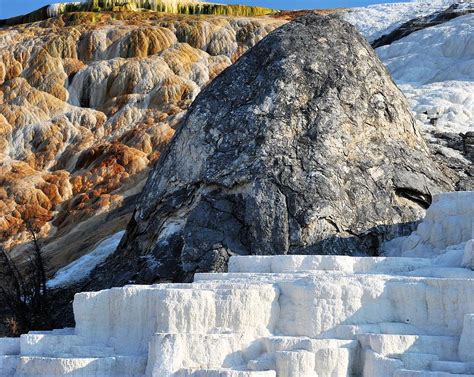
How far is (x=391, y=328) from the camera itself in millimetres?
11688

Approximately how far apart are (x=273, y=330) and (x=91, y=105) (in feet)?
123

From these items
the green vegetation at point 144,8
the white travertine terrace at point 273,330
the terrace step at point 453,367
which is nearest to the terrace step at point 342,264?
the white travertine terrace at point 273,330

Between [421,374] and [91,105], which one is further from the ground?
[91,105]

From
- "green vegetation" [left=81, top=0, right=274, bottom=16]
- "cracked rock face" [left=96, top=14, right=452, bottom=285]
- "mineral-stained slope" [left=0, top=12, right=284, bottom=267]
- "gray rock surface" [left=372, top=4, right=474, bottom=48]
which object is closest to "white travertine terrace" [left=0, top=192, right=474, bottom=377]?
"cracked rock face" [left=96, top=14, right=452, bottom=285]

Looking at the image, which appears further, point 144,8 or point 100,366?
point 144,8

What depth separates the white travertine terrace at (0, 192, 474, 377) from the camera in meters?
11.1

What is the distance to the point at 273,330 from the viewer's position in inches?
474

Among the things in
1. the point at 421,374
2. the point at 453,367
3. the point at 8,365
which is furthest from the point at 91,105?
the point at 421,374

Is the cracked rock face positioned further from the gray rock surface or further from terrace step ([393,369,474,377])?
the gray rock surface

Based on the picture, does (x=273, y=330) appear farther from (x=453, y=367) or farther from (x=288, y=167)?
(x=288, y=167)

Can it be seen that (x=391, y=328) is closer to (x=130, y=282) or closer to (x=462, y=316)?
(x=462, y=316)

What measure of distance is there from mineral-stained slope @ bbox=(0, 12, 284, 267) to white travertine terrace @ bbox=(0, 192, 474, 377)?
17941 mm

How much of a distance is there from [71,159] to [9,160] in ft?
9.05

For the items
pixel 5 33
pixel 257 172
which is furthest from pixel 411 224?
pixel 5 33
